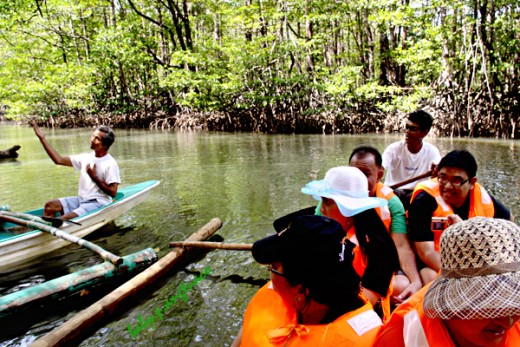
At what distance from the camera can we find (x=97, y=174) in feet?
17.6

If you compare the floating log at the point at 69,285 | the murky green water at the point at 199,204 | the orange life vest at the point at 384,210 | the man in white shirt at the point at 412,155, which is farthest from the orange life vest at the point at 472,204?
the floating log at the point at 69,285

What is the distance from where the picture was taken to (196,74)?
20953 mm

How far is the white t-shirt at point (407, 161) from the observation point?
14.2 feet

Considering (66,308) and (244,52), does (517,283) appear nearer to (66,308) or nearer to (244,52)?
(66,308)

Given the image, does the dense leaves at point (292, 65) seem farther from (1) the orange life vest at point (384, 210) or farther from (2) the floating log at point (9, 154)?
(1) the orange life vest at point (384, 210)

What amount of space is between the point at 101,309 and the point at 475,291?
3.04 metres

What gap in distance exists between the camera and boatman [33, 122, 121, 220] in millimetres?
5203

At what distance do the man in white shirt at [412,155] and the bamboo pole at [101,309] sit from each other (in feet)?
8.36

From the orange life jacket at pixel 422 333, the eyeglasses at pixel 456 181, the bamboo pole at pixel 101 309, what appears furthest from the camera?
the bamboo pole at pixel 101 309

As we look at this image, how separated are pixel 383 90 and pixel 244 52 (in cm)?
698

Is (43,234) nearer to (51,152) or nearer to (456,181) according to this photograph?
(51,152)

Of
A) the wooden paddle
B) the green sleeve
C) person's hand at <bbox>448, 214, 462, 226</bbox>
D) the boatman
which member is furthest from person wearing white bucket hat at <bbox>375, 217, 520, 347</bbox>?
the boatman

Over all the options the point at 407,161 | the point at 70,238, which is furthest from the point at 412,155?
the point at 70,238

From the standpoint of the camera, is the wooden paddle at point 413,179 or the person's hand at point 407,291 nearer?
the person's hand at point 407,291
